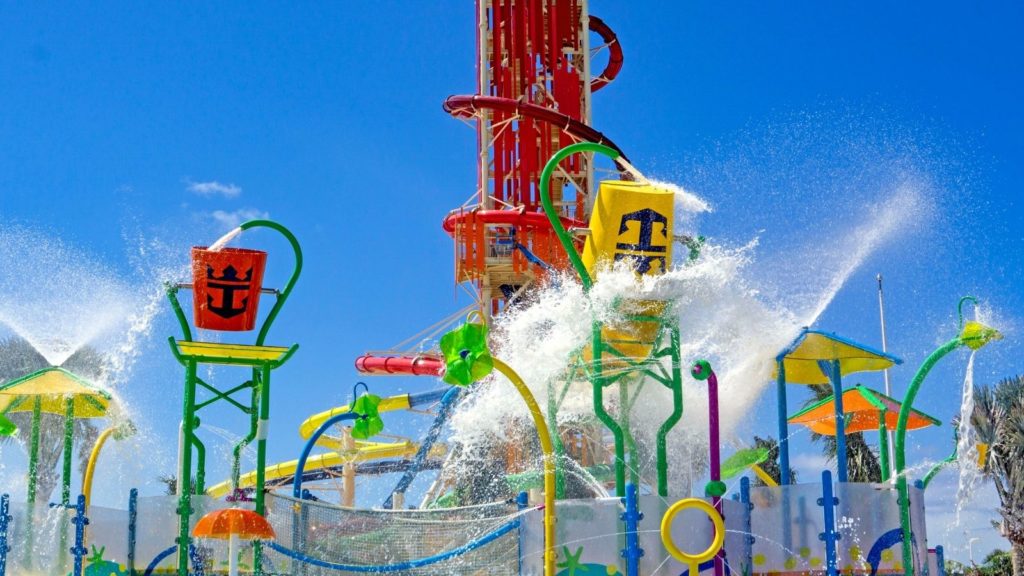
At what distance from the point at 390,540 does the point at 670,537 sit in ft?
9.91

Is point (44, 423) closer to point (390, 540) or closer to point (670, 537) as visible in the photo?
point (390, 540)

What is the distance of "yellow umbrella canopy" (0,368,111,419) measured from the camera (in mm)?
14852

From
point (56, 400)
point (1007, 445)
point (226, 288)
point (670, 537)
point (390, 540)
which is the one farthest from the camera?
point (1007, 445)

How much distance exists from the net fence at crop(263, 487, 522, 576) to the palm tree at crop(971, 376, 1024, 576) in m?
16.3

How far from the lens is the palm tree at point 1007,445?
2489 cm

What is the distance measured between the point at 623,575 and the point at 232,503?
4.41 metres

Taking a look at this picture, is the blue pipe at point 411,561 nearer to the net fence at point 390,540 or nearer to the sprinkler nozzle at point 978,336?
the net fence at point 390,540

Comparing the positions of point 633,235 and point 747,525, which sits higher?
point 633,235

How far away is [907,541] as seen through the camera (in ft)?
37.7

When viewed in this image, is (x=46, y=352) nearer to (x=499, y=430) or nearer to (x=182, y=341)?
(x=182, y=341)

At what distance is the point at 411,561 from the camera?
1174 centimetres

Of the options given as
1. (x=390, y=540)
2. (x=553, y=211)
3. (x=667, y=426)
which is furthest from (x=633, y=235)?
(x=390, y=540)

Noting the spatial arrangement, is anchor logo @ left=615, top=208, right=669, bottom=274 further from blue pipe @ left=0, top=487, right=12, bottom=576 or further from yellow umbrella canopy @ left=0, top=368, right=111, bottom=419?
blue pipe @ left=0, top=487, right=12, bottom=576

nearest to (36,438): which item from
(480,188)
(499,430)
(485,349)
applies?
(499,430)
